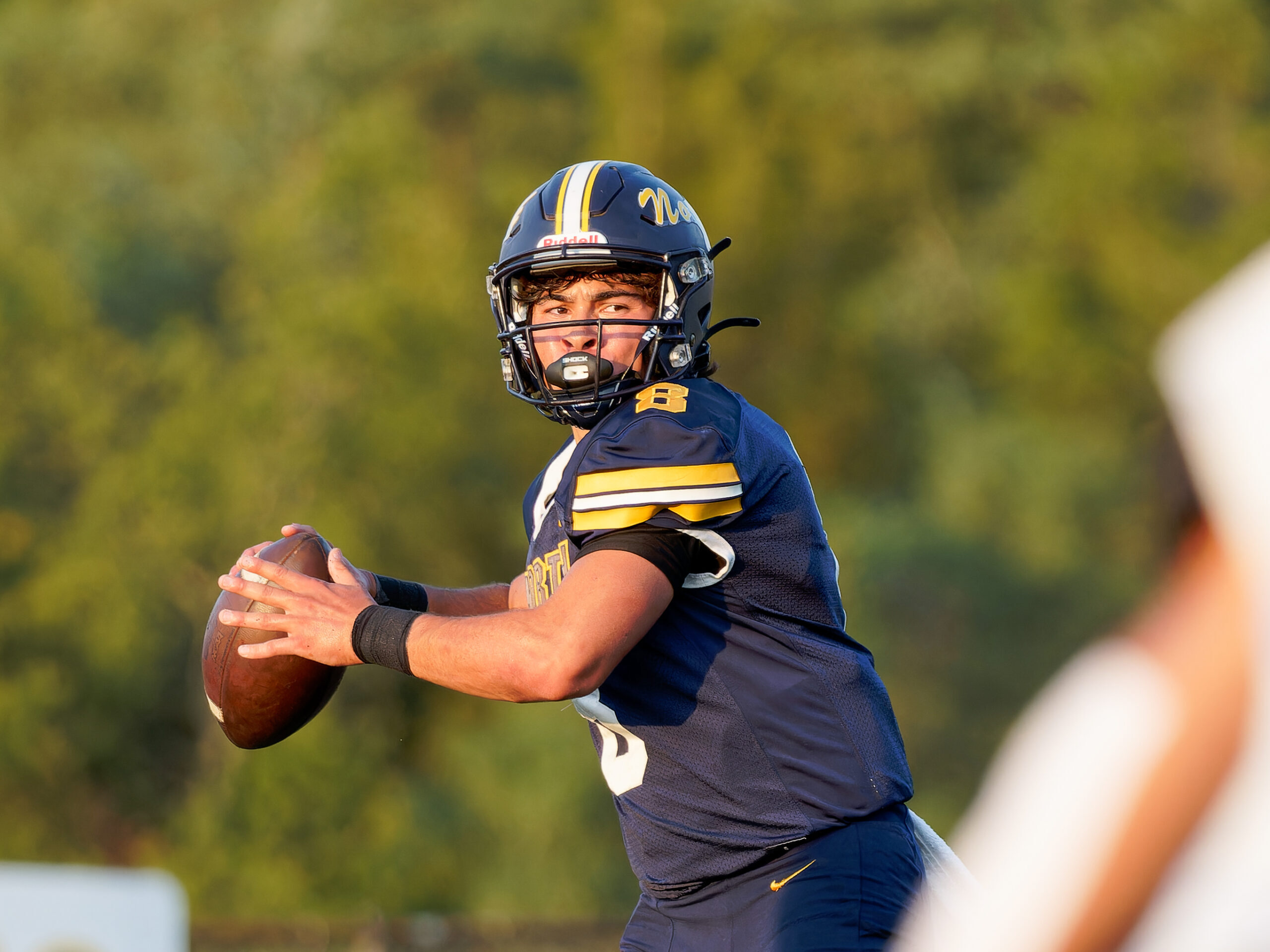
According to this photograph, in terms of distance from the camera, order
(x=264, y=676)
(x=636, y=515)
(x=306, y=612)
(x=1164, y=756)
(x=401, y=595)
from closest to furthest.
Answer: (x=1164, y=756), (x=636, y=515), (x=306, y=612), (x=264, y=676), (x=401, y=595)

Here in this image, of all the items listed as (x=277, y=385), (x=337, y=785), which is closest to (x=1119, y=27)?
(x=277, y=385)

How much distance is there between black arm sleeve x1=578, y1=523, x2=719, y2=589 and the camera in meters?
2.95

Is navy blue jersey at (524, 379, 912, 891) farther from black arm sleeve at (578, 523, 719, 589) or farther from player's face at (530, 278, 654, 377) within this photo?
player's face at (530, 278, 654, 377)

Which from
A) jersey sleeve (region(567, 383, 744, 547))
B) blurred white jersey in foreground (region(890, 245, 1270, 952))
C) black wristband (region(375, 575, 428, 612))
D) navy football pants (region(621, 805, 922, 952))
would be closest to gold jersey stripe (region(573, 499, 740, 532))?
jersey sleeve (region(567, 383, 744, 547))

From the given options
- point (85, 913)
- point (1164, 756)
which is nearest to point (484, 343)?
point (85, 913)

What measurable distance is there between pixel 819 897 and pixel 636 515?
0.79 m

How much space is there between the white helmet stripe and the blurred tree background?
12035 millimetres

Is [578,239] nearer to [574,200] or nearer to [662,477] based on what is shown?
[574,200]

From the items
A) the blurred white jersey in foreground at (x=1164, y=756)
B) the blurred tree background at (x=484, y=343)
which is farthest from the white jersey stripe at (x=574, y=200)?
the blurred tree background at (x=484, y=343)

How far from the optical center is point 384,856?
1725 cm

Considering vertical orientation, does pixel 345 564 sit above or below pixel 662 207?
below

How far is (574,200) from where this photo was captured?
3.55m

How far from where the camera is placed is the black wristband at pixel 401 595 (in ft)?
12.6

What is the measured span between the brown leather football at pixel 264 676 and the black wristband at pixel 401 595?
24 centimetres
